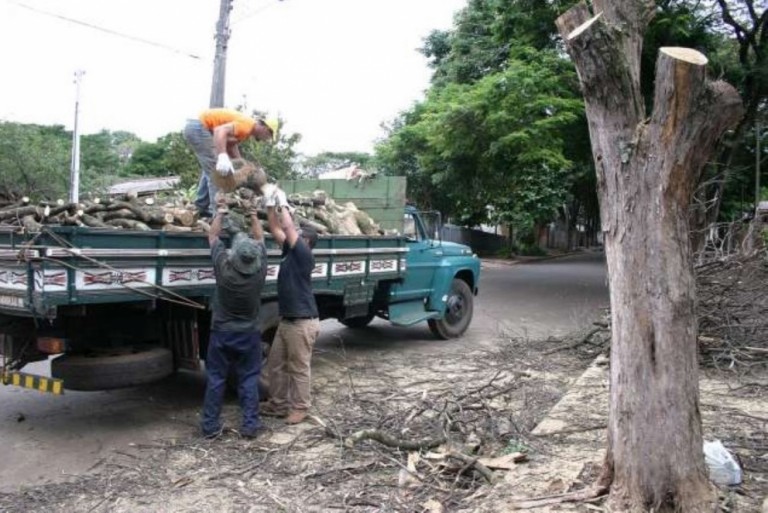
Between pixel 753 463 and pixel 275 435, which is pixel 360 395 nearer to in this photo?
pixel 275 435

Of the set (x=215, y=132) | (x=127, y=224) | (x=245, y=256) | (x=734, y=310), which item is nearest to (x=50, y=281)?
(x=127, y=224)

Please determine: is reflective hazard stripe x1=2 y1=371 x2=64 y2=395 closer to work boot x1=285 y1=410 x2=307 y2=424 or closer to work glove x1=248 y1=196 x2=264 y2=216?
work boot x1=285 y1=410 x2=307 y2=424

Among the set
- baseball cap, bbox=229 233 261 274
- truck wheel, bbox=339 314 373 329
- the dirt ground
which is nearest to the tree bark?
the dirt ground

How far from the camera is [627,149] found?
3.78 m

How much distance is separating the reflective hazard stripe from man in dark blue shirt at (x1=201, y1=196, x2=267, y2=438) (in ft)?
3.64

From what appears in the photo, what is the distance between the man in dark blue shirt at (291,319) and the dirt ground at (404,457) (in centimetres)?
25

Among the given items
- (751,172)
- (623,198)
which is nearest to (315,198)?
(623,198)

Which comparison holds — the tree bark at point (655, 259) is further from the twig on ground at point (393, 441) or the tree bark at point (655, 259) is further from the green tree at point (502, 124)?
the green tree at point (502, 124)

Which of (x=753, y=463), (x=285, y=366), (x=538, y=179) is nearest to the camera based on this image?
(x=753, y=463)

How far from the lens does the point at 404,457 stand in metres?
5.08

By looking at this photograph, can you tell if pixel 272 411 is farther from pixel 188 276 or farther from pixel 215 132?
pixel 215 132

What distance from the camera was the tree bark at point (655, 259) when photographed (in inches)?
142

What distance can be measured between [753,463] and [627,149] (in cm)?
233

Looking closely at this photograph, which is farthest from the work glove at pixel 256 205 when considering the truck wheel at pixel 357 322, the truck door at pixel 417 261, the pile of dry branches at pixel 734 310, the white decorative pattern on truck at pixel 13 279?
the pile of dry branches at pixel 734 310
